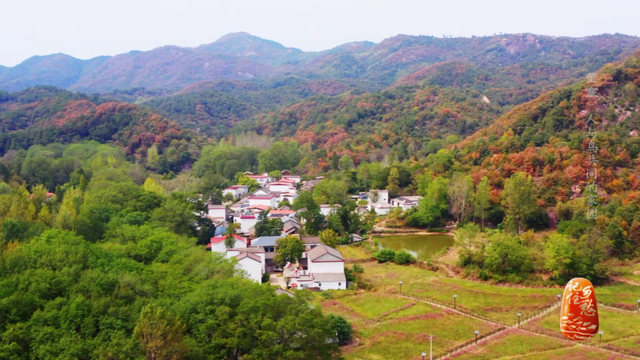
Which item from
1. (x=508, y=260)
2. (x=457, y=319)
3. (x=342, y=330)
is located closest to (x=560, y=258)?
(x=508, y=260)

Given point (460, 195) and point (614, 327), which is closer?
point (614, 327)

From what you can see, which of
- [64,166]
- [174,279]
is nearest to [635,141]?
[174,279]

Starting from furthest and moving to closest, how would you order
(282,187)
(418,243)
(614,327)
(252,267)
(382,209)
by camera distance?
(282,187) < (382,209) < (418,243) < (252,267) < (614,327)

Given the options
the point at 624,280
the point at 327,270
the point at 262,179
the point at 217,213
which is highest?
the point at 262,179

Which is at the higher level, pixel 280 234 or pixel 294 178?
pixel 294 178

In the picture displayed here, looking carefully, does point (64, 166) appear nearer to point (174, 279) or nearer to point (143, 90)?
point (174, 279)

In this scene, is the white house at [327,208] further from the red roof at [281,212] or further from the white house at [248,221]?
the white house at [248,221]

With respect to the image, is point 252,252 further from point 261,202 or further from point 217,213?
point 261,202
